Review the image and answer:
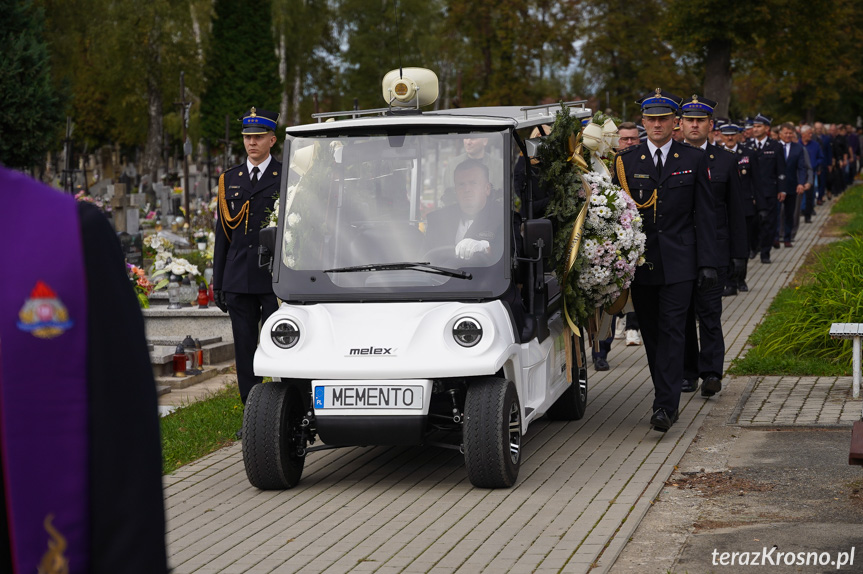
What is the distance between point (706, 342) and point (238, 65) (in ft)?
165

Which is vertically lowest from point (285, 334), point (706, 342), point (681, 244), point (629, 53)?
point (706, 342)

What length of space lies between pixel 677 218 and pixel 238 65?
5104cm

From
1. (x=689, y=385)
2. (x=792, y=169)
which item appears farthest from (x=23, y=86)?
(x=689, y=385)

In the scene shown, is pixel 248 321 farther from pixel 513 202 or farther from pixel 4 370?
pixel 4 370

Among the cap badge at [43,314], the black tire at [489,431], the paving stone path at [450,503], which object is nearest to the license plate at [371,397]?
the black tire at [489,431]

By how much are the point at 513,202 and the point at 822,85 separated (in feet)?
142

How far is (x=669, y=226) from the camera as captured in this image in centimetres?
856

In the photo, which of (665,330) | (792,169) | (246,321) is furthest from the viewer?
(792,169)

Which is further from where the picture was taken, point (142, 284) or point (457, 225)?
point (142, 284)

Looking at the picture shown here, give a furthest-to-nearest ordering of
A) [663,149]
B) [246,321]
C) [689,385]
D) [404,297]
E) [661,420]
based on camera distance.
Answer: [689,385] → [663,149] → [246,321] → [661,420] → [404,297]

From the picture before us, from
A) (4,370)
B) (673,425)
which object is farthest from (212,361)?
(4,370)

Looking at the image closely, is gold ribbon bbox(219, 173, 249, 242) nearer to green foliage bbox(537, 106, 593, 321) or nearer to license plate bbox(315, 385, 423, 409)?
green foliage bbox(537, 106, 593, 321)

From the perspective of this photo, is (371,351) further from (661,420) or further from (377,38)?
(377,38)

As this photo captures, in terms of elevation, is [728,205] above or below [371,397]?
above
